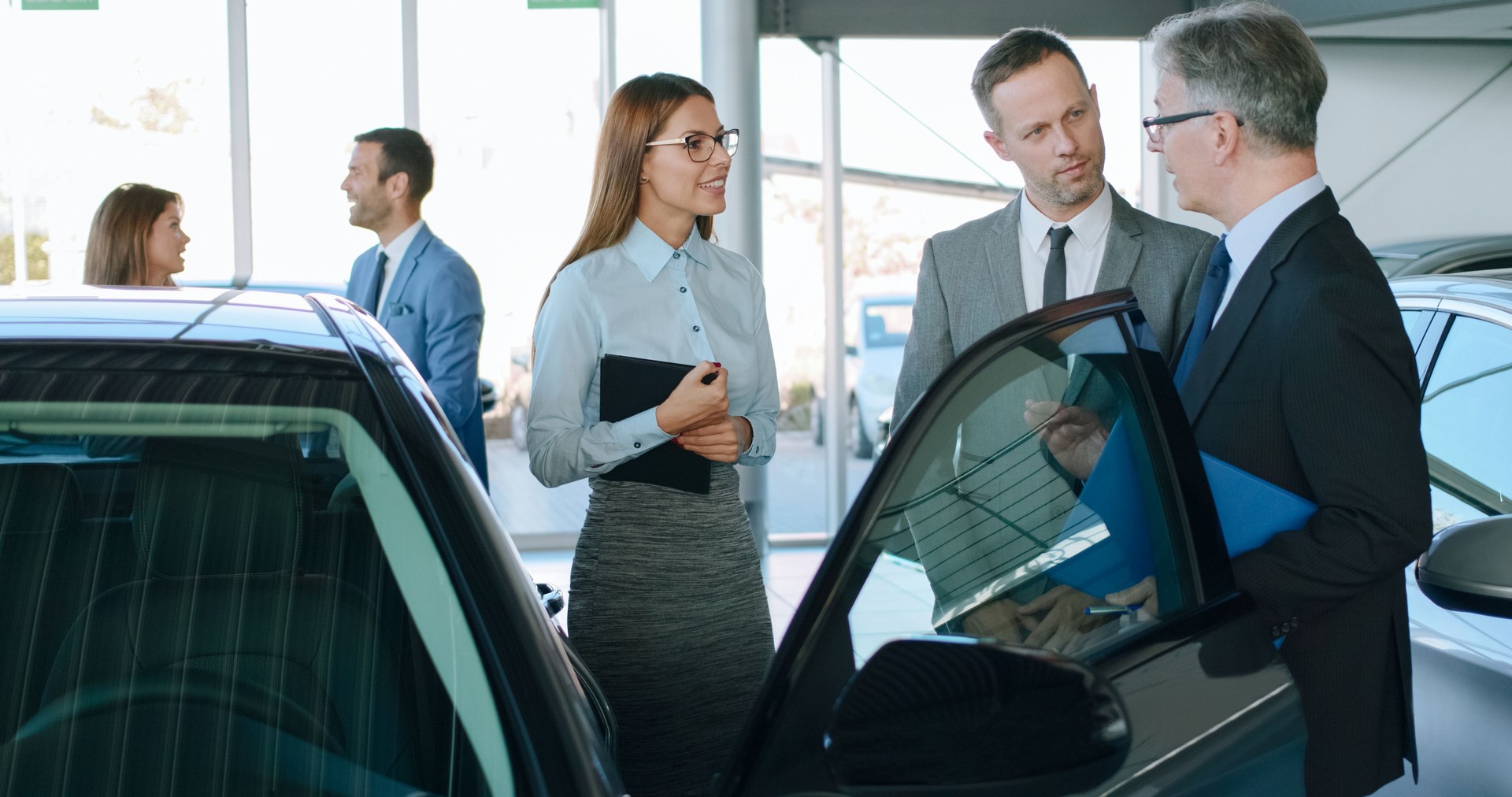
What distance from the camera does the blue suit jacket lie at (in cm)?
369

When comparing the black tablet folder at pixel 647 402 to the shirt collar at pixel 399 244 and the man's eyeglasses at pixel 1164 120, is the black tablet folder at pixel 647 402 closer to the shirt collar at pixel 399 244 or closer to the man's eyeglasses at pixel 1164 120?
the man's eyeglasses at pixel 1164 120

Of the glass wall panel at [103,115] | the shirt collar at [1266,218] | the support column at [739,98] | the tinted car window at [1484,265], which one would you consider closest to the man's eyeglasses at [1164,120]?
the shirt collar at [1266,218]

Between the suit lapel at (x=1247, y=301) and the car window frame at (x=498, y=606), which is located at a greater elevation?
the suit lapel at (x=1247, y=301)

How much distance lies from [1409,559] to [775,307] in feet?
19.6

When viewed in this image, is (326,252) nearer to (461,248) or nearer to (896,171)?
(461,248)

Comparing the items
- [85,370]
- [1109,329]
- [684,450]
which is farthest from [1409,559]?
[85,370]

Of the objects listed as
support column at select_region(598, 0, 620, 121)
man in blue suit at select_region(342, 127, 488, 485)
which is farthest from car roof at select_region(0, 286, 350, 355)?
support column at select_region(598, 0, 620, 121)

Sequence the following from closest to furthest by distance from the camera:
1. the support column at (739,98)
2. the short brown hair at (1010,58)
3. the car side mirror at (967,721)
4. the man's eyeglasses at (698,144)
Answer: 1. the car side mirror at (967,721)
2. the short brown hair at (1010,58)
3. the man's eyeglasses at (698,144)
4. the support column at (739,98)

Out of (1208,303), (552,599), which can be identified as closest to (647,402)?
(552,599)

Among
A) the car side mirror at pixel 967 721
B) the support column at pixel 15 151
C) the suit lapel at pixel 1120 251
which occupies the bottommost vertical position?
the car side mirror at pixel 967 721

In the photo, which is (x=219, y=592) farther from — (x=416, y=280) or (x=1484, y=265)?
(x=1484, y=265)

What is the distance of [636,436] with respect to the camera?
2.11 meters

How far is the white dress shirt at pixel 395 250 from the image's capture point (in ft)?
12.9

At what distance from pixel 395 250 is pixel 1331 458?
314 cm
